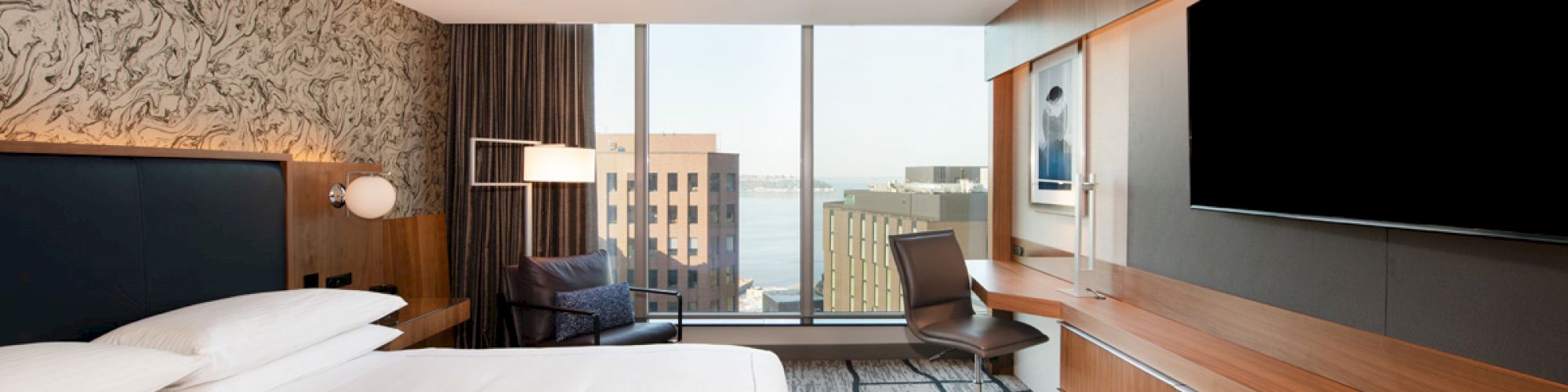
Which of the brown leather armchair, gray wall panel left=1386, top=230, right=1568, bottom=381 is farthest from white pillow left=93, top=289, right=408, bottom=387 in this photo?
gray wall panel left=1386, top=230, right=1568, bottom=381

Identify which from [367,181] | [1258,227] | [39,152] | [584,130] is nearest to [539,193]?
[584,130]

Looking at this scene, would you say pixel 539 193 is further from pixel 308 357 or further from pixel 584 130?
pixel 308 357

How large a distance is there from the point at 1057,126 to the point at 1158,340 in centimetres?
145

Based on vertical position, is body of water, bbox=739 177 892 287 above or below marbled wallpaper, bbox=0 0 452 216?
below

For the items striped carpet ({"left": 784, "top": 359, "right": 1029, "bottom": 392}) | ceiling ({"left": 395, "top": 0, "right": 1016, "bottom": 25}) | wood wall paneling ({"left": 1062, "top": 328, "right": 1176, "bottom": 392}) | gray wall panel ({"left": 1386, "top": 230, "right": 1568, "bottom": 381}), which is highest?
ceiling ({"left": 395, "top": 0, "right": 1016, "bottom": 25})

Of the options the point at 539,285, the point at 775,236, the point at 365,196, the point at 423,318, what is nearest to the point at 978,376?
the point at 775,236

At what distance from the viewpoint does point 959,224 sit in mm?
4242

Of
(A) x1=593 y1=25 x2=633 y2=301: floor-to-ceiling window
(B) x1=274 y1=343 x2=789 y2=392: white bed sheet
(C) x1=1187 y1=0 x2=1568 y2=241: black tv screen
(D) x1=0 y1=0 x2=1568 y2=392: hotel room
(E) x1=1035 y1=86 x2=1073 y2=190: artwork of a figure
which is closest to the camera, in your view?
(C) x1=1187 y1=0 x2=1568 y2=241: black tv screen

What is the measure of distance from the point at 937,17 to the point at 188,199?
136 inches

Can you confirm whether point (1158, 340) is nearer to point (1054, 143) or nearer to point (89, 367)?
point (1054, 143)

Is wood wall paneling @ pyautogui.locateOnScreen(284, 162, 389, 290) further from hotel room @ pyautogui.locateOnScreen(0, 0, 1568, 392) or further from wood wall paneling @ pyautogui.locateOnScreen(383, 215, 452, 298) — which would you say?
wood wall paneling @ pyautogui.locateOnScreen(383, 215, 452, 298)

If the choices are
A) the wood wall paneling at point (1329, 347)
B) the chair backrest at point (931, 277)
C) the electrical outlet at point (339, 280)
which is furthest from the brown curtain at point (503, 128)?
the wood wall paneling at point (1329, 347)

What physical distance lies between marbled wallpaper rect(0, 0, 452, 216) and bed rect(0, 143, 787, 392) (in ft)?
0.59

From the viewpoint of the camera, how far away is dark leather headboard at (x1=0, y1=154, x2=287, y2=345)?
1.86 meters
